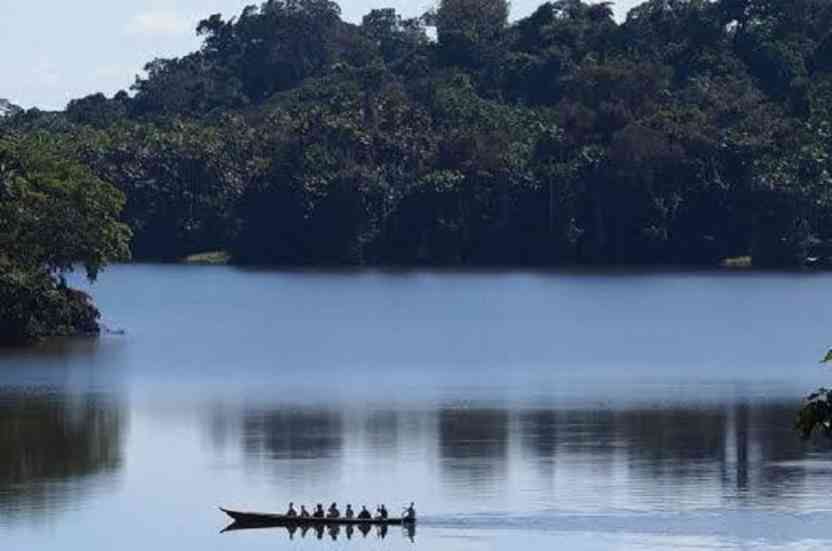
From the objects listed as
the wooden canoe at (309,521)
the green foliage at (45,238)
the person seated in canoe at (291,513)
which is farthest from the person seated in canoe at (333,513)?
the green foliage at (45,238)

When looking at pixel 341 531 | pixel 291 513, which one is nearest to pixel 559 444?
pixel 291 513

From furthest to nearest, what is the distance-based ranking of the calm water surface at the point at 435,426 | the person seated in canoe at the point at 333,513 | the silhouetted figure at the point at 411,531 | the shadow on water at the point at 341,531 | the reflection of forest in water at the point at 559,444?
the reflection of forest in water at the point at 559,444, the calm water surface at the point at 435,426, the person seated in canoe at the point at 333,513, the shadow on water at the point at 341,531, the silhouetted figure at the point at 411,531

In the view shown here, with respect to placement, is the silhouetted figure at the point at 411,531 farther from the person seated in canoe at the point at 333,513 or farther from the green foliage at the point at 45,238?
the green foliage at the point at 45,238

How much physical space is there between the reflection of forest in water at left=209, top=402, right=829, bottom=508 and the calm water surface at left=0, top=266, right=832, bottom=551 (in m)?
0.14

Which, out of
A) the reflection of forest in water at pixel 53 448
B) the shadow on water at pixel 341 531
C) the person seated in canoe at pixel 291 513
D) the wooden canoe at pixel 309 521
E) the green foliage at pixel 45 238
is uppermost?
the green foliage at pixel 45 238

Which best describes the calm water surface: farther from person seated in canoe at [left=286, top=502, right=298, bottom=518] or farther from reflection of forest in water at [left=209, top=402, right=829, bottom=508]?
person seated in canoe at [left=286, top=502, right=298, bottom=518]

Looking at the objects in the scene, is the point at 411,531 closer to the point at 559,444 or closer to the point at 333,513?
the point at 333,513

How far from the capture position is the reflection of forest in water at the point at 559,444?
2872 inches

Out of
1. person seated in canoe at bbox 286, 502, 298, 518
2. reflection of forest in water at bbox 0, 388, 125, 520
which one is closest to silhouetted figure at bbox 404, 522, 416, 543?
person seated in canoe at bbox 286, 502, 298, 518

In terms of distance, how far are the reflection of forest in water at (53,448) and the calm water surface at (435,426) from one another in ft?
0.43

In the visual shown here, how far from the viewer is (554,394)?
97812 millimetres

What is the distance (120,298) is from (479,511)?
327 feet

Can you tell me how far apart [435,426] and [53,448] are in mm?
13131

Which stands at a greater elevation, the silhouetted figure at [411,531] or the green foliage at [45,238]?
the green foliage at [45,238]
